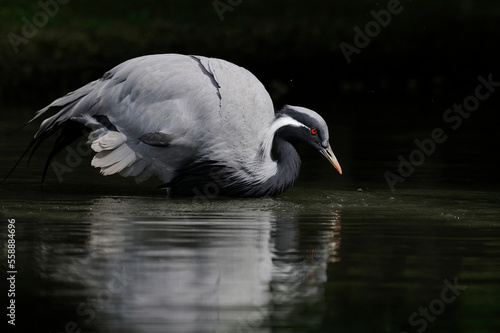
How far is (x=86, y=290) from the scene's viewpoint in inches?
314

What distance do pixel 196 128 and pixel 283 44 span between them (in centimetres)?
1395

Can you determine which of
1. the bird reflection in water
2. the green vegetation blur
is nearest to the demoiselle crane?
the bird reflection in water

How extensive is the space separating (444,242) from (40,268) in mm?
3023

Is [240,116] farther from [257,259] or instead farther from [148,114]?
[257,259]

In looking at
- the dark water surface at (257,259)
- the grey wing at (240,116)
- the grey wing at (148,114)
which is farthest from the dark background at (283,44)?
the dark water surface at (257,259)

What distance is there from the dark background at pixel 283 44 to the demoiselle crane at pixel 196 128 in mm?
10722

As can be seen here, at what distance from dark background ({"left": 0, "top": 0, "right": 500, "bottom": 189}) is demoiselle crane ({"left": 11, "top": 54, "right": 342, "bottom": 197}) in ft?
35.2

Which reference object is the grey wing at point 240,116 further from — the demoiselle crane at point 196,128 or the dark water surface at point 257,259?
the dark water surface at point 257,259

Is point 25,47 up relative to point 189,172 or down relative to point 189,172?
up

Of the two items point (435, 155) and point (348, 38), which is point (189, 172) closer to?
point (435, 155)

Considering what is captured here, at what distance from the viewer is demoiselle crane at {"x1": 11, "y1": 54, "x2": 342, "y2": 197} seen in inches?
483

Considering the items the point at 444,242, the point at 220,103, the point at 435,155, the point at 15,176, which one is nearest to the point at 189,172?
the point at 220,103

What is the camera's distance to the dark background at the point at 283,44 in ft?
81.9

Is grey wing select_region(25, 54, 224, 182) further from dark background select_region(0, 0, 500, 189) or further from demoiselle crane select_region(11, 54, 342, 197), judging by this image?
dark background select_region(0, 0, 500, 189)
